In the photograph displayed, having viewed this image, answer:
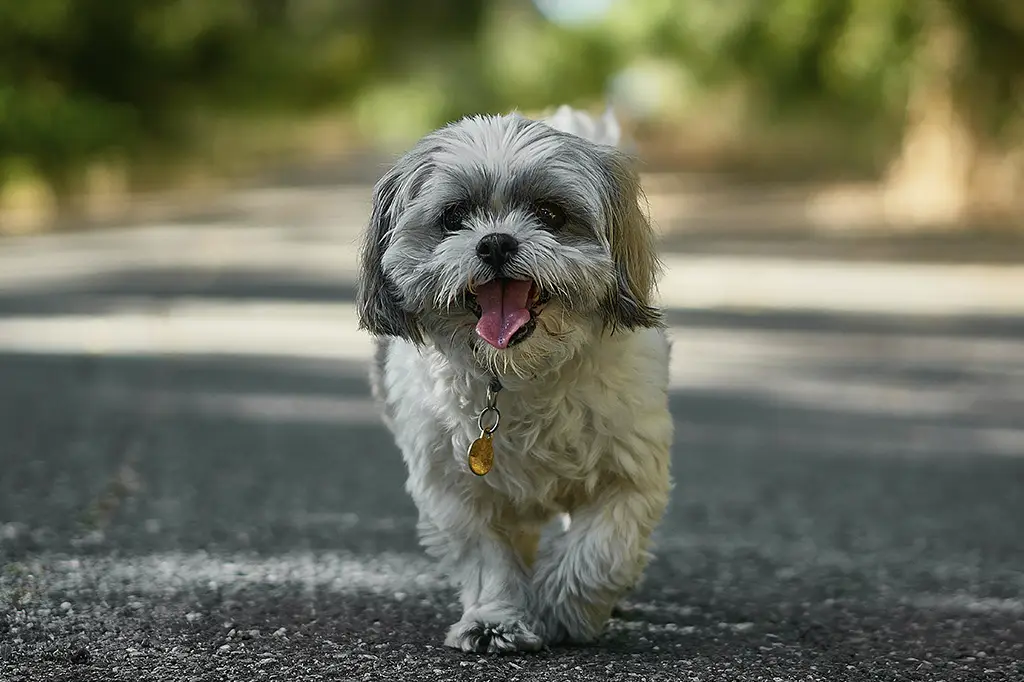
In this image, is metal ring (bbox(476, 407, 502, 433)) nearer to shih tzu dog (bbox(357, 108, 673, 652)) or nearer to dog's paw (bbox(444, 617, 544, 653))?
shih tzu dog (bbox(357, 108, 673, 652))

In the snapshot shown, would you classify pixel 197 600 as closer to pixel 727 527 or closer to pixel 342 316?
pixel 727 527

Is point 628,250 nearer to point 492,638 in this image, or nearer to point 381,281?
point 381,281

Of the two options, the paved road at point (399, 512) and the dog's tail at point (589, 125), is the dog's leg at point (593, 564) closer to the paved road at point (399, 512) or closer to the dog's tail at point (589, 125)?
the paved road at point (399, 512)

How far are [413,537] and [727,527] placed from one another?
54.4 inches

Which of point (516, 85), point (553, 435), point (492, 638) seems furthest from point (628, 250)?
point (516, 85)

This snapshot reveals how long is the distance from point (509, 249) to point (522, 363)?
0.37 meters

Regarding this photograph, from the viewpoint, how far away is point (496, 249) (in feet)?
14.4

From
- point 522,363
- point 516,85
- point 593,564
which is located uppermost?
point 516,85

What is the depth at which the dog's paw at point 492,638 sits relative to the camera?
15.3ft

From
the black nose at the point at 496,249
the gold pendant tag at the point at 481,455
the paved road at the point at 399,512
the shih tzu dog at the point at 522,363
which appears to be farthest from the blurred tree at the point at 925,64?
the black nose at the point at 496,249

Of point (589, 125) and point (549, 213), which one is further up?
point (589, 125)

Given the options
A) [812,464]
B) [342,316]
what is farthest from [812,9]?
[812,464]

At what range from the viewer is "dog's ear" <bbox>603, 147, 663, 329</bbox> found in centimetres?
468

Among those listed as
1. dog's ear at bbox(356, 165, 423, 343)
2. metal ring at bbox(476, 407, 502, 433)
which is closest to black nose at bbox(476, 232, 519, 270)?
dog's ear at bbox(356, 165, 423, 343)
